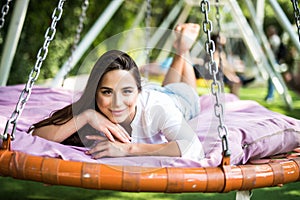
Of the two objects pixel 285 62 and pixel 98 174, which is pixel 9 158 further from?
pixel 285 62

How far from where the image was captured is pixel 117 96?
5.95 feet

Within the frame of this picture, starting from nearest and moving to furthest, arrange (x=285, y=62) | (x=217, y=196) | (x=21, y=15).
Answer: (x=217, y=196)
(x=21, y=15)
(x=285, y=62)

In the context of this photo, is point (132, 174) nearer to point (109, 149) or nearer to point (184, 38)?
point (109, 149)

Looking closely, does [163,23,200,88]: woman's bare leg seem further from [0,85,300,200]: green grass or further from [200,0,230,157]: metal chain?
[200,0,230,157]: metal chain

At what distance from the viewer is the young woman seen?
1840 millimetres

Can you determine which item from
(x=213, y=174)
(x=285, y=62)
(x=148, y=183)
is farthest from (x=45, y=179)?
(x=285, y=62)

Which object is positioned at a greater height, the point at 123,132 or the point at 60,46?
the point at 60,46

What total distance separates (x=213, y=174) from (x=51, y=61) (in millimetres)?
6222

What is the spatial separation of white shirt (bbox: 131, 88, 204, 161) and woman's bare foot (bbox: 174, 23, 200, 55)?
1379 millimetres

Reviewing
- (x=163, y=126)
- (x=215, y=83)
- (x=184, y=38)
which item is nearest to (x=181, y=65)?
(x=184, y=38)

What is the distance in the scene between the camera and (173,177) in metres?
1.66

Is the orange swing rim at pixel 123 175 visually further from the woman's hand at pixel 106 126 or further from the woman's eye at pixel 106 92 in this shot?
the woman's eye at pixel 106 92

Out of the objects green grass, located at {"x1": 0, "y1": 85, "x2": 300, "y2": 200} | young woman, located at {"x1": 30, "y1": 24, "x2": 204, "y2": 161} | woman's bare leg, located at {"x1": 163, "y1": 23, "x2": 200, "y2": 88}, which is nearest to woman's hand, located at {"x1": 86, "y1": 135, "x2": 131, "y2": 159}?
young woman, located at {"x1": 30, "y1": 24, "x2": 204, "y2": 161}

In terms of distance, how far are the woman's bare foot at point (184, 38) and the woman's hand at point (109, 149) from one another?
151cm
